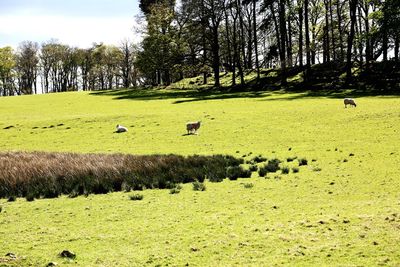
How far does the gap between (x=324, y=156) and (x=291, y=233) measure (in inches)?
447

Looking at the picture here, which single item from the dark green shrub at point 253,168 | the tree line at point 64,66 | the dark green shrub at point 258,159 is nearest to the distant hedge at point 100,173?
the dark green shrub at point 258,159

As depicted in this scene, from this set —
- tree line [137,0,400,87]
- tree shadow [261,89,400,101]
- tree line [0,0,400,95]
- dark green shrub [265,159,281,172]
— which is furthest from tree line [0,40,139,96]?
dark green shrub [265,159,281,172]

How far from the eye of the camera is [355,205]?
11.4m

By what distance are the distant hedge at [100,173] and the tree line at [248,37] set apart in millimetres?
38527

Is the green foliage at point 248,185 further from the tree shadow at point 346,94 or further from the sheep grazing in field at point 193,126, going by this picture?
the tree shadow at point 346,94

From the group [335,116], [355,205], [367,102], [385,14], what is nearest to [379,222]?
[355,205]

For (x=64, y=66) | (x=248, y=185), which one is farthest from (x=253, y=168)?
(x=64, y=66)

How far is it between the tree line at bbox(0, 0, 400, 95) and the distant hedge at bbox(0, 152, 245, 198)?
38.5 m

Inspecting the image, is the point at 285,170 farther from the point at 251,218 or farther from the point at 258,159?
the point at 251,218

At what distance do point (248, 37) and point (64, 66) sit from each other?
73304 millimetres

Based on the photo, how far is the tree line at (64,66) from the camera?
12888 centimetres

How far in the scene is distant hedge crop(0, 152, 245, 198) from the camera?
16.1 m

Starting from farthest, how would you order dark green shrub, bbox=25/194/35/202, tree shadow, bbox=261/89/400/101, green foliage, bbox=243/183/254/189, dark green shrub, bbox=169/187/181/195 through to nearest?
tree shadow, bbox=261/89/400/101
dark green shrub, bbox=25/194/35/202
green foliage, bbox=243/183/254/189
dark green shrub, bbox=169/187/181/195

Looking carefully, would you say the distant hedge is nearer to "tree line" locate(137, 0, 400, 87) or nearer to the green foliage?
the green foliage
